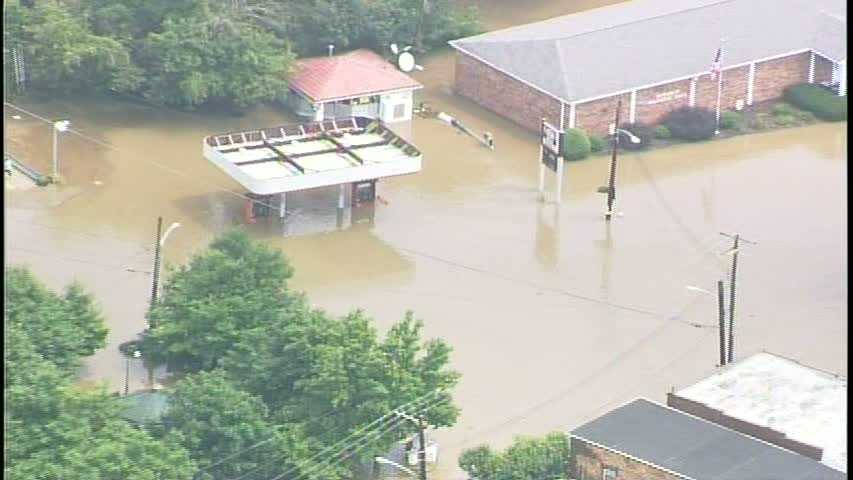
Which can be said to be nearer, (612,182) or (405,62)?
(612,182)

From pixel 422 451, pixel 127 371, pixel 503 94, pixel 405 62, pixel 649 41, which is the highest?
pixel 649 41

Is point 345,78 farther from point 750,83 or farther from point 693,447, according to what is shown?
point 693,447

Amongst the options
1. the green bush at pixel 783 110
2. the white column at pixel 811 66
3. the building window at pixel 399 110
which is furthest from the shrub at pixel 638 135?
the white column at pixel 811 66

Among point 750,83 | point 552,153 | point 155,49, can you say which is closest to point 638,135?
point 750,83

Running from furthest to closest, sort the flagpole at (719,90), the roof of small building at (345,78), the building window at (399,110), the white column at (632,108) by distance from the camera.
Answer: the flagpole at (719,90) < the building window at (399,110) < the white column at (632,108) < the roof of small building at (345,78)

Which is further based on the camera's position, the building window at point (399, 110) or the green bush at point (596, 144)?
the building window at point (399, 110)

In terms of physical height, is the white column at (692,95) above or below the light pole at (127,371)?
above

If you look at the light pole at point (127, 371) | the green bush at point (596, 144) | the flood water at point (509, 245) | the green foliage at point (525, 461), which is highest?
the green bush at point (596, 144)

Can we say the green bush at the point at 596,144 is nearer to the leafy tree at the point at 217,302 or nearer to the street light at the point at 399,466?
the leafy tree at the point at 217,302
